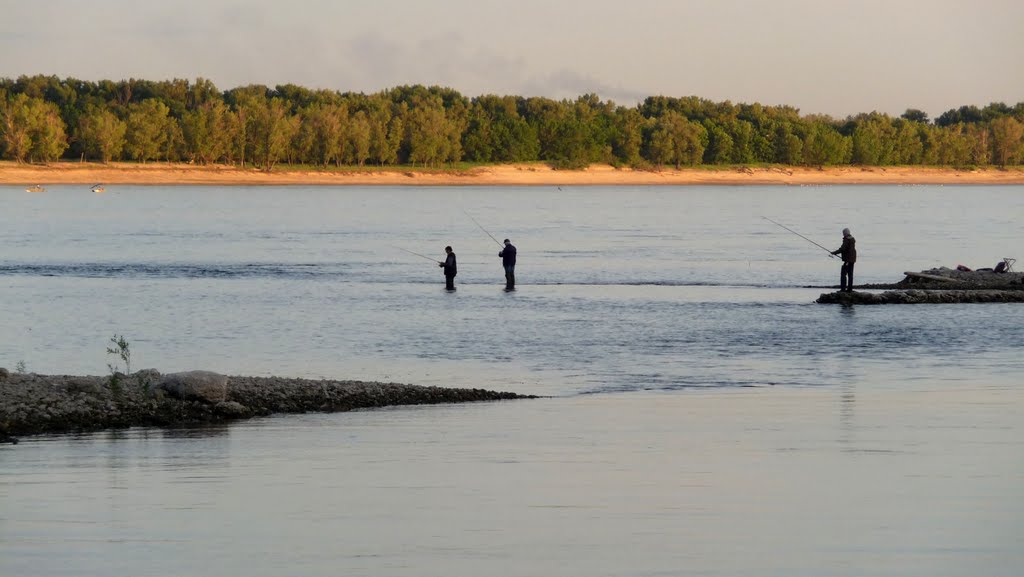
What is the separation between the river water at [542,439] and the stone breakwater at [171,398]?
711 millimetres

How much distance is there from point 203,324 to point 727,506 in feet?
77.3

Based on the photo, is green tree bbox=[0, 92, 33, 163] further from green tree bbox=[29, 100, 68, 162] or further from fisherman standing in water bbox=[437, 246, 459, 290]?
fisherman standing in water bbox=[437, 246, 459, 290]

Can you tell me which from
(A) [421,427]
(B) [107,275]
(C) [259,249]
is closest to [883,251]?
(C) [259,249]

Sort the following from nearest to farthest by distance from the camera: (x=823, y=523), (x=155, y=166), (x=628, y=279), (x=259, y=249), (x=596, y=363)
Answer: (x=823, y=523)
(x=596, y=363)
(x=628, y=279)
(x=259, y=249)
(x=155, y=166)

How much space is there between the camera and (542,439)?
16859 millimetres

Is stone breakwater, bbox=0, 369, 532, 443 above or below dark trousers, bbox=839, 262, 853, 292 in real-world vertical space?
below

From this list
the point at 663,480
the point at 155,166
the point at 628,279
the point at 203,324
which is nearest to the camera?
the point at 663,480

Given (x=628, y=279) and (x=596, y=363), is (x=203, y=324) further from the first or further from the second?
(x=628, y=279)

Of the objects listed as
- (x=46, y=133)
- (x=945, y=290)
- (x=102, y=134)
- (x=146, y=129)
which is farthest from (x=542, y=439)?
(x=146, y=129)

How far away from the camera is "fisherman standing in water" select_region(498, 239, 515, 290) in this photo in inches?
1718

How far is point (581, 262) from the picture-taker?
2429 inches

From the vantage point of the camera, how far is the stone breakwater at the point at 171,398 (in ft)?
58.9

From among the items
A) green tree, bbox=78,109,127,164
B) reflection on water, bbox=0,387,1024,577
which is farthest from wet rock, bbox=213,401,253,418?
green tree, bbox=78,109,127,164

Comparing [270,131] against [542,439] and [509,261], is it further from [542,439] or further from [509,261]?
[542,439]
